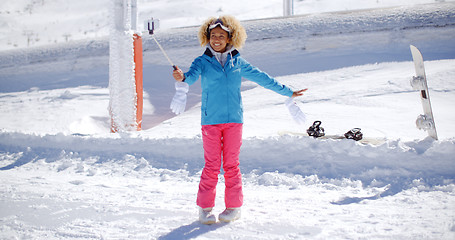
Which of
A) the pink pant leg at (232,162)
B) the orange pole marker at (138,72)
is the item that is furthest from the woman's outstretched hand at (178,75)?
the orange pole marker at (138,72)

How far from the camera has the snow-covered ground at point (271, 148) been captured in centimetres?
262

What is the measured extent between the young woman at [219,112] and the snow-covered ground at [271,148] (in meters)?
0.17

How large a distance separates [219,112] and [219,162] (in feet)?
1.01

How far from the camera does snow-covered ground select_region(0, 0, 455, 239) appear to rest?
8.61 feet

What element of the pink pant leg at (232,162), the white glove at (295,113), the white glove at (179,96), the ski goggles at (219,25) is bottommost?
the pink pant leg at (232,162)

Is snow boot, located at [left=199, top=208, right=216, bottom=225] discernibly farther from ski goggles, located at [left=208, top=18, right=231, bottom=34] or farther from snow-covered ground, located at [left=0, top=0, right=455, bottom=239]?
ski goggles, located at [left=208, top=18, right=231, bottom=34]

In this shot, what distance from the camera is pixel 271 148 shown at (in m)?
3.93

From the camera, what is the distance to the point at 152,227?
2562mm

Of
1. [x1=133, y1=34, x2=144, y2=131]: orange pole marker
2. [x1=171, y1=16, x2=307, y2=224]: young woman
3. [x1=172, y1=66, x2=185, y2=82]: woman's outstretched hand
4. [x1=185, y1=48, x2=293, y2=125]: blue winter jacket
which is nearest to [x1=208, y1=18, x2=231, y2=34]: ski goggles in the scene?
[x1=171, y1=16, x2=307, y2=224]: young woman

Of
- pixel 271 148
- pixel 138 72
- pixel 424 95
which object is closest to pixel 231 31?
pixel 271 148

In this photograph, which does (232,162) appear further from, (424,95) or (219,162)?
(424,95)

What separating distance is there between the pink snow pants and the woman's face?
0.48 meters

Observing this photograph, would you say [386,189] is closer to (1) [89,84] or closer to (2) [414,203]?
(2) [414,203]

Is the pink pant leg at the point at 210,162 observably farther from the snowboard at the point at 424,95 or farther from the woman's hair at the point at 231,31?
the snowboard at the point at 424,95
